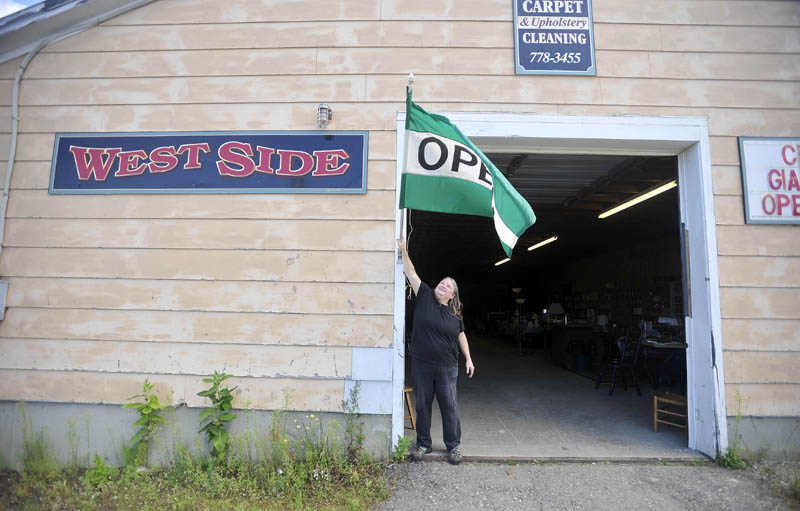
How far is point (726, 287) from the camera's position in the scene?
14.4 feet

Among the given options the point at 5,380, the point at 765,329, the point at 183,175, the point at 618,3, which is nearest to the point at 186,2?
the point at 183,175

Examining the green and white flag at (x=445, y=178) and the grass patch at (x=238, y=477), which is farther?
the green and white flag at (x=445, y=178)

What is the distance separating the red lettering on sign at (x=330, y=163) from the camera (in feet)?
14.9

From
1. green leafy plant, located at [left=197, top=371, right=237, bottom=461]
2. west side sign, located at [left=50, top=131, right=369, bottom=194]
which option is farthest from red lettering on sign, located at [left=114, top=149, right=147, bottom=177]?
green leafy plant, located at [left=197, top=371, right=237, bottom=461]

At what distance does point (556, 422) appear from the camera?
547cm

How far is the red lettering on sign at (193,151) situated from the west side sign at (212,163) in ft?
0.03

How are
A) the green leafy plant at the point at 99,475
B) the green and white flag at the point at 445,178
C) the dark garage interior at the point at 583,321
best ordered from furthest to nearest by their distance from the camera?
the dark garage interior at the point at 583,321 → the green leafy plant at the point at 99,475 → the green and white flag at the point at 445,178

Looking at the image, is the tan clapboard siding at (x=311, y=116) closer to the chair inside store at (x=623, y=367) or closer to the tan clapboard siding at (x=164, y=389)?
the tan clapboard siding at (x=164, y=389)

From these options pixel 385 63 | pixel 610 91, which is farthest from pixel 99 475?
pixel 610 91

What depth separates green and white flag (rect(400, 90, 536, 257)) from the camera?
3.79 meters

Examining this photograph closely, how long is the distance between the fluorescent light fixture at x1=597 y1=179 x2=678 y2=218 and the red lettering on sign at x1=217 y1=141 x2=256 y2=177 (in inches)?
223

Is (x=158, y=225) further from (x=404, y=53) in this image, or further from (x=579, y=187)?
(x=579, y=187)

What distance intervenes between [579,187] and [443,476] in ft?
17.7

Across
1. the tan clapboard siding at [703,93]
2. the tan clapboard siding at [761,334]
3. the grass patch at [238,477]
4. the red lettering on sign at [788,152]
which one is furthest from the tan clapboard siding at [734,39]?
the grass patch at [238,477]
